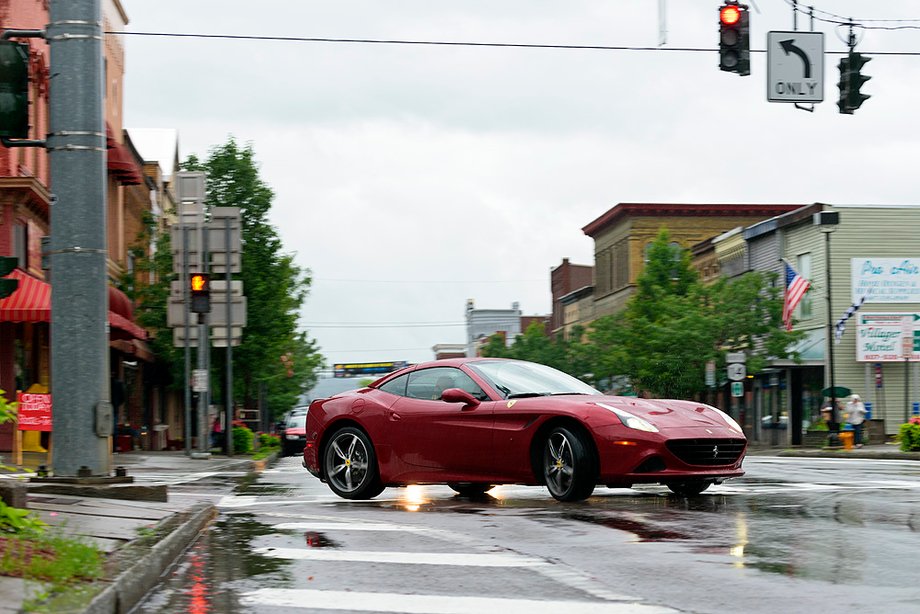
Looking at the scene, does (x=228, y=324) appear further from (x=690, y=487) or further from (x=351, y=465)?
(x=690, y=487)

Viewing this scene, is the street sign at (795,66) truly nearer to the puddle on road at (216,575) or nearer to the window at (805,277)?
the puddle on road at (216,575)

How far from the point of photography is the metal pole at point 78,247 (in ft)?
37.5

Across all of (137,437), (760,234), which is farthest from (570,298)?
(137,437)

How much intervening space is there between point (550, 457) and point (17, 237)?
21.9 m

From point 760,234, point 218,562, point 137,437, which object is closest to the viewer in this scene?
point 218,562

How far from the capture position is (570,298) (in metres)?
100

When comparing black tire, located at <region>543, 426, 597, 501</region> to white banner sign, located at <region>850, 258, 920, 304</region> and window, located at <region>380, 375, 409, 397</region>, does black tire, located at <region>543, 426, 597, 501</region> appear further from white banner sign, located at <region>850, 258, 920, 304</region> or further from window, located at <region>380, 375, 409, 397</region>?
white banner sign, located at <region>850, 258, 920, 304</region>

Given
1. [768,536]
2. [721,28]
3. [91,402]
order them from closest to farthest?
[768,536], [91,402], [721,28]

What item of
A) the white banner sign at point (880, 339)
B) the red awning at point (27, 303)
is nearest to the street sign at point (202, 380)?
the red awning at point (27, 303)

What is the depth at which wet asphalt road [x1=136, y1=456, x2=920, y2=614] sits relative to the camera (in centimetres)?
667

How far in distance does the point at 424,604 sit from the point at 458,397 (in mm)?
6253

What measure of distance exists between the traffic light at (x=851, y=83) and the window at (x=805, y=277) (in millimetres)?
33044

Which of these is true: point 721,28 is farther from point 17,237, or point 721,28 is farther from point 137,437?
point 137,437

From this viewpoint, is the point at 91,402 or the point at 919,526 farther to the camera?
the point at 91,402
